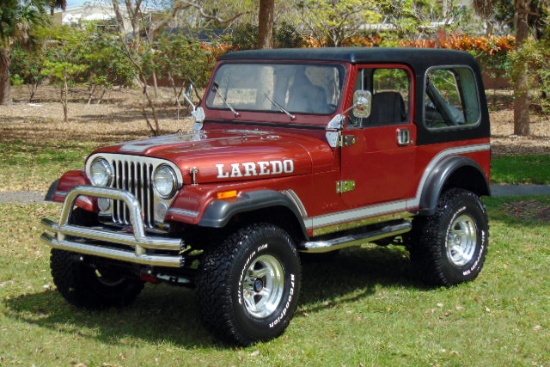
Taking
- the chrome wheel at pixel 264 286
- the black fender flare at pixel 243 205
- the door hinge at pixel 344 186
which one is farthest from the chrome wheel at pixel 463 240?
the chrome wheel at pixel 264 286

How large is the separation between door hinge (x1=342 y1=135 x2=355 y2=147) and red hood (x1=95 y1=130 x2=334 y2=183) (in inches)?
4.7

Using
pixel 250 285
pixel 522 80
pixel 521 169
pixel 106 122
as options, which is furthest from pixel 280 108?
pixel 106 122

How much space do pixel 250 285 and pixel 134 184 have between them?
40.5 inches

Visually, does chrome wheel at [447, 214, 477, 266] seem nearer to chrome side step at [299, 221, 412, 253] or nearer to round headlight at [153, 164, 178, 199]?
chrome side step at [299, 221, 412, 253]

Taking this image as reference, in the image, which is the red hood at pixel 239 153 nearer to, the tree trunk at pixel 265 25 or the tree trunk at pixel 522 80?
the tree trunk at pixel 522 80

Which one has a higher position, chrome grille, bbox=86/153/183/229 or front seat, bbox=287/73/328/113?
front seat, bbox=287/73/328/113

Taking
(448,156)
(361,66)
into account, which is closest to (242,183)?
(361,66)

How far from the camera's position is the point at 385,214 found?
22.7 feet

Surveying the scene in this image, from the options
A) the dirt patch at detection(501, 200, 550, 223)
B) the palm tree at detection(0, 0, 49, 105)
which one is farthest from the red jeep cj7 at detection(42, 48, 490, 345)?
the palm tree at detection(0, 0, 49, 105)

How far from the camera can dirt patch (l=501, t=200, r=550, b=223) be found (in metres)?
10.5

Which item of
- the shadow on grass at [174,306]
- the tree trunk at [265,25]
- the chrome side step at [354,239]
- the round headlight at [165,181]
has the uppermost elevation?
the tree trunk at [265,25]

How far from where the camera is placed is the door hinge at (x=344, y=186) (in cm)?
649

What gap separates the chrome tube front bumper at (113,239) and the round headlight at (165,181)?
23 centimetres

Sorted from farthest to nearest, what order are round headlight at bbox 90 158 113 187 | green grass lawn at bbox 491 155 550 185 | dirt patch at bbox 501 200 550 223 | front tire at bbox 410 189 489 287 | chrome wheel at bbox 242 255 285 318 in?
green grass lawn at bbox 491 155 550 185 < dirt patch at bbox 501 200 550 223 < front tire at bbox 410 189 489 287 < round headlight at bbox 90 158 113 187 < chrome wheel at bbox 242 255 285 318
